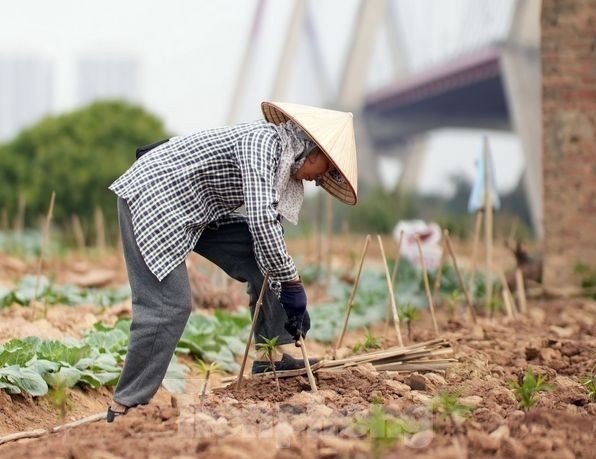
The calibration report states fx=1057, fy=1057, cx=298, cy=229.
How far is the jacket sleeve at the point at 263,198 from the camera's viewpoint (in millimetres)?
3408

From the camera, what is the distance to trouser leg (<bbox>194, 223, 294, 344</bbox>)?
3881 millimetres

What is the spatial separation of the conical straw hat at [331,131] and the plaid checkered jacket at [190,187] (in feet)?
0.33

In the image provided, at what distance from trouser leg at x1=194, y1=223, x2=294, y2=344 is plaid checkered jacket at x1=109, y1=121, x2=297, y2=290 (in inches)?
7.3

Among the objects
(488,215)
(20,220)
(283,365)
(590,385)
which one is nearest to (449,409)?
(590,385)

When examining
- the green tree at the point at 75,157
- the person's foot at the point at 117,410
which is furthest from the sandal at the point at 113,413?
the green tree at the point at 75,157

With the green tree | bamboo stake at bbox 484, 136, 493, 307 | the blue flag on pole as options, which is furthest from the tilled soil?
the green tree

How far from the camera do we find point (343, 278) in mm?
8711

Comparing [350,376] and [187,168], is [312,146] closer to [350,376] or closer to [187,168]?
[187,168]

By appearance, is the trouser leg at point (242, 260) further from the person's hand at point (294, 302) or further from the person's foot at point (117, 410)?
the person's foot at point (117, 410)

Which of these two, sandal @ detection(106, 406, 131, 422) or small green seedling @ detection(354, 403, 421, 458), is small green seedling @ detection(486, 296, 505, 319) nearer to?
sandal @ detection(106, 406, 131, 422)

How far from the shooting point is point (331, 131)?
364 cm

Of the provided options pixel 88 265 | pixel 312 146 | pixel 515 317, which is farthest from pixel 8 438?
pixel 88 265

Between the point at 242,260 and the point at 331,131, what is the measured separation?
0.62 metres

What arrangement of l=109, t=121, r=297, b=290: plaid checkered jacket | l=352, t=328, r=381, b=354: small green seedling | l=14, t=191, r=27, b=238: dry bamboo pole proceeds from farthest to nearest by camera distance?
l=14, t=191, r=27, b=238: dry bamboo pole < l=352, t=328, r=381, b=354: small green seedling < l=109, t=121, r=297, b=290: plaid checkered jacket
